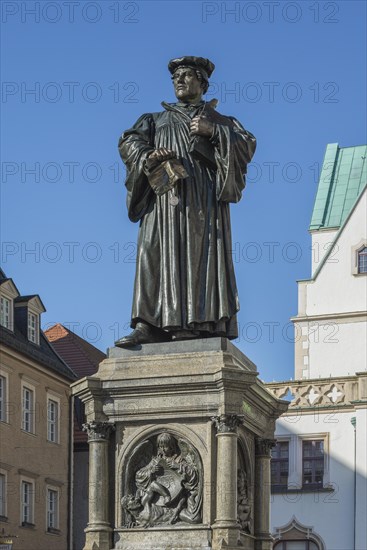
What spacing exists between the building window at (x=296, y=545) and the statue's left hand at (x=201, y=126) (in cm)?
2791

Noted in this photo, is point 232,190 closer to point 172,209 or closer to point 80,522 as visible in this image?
point 172,209

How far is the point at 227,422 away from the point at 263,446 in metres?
1.11

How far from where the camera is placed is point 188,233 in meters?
10.9

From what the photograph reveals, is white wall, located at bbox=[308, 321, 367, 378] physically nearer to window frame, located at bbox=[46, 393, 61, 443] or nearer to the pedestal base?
window frame, located at bbox=[46, 393, 61, 443]

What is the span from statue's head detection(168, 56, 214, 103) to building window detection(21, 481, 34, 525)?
31918mm

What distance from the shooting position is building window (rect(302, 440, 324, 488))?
125 feet

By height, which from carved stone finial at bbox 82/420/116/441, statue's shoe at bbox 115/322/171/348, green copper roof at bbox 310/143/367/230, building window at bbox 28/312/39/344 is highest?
green copper roof at bbox 310/143/367/230

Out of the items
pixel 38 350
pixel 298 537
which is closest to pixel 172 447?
pixel 298 537

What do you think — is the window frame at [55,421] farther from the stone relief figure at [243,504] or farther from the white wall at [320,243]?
the stone relief figure at [243,504]

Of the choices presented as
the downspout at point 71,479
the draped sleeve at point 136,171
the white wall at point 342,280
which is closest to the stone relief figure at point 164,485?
the draped sleeve at point 136,171

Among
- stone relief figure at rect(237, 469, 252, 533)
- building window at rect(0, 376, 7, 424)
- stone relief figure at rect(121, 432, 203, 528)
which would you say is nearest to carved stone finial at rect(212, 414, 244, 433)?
stone relief figure at rect(121, 432, 203, 528)

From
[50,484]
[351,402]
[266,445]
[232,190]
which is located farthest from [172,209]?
[50,484]

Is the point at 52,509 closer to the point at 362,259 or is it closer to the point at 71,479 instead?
the point at 71,479

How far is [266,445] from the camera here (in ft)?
36.7
